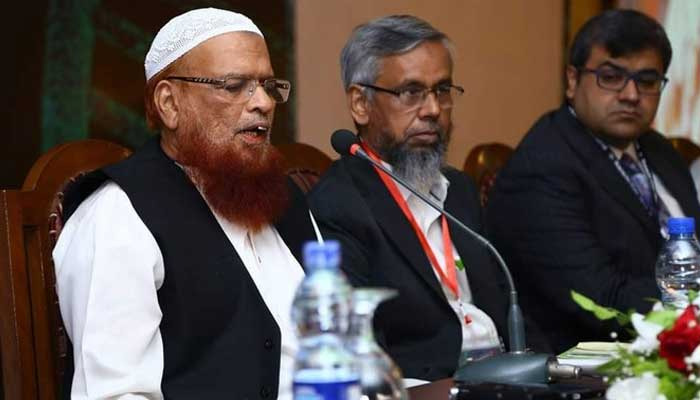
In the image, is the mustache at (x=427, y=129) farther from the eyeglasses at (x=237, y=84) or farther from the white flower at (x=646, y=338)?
the white flower at (x=646, y=338)

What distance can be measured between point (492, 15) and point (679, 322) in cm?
397

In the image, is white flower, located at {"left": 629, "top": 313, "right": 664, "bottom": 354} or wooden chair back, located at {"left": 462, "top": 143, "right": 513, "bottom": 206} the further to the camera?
wooden chair back, located at {"left": 462, "top": 143, "right": 513, "bottom": 206}

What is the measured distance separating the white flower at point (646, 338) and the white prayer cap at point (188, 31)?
57.2 inches

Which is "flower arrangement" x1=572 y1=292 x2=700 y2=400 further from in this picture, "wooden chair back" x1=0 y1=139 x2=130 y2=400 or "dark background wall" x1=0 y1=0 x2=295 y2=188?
"dark background wall" x1=0 y1=0 x2=295 y2=188

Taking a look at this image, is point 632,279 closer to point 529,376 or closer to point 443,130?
point 443,130

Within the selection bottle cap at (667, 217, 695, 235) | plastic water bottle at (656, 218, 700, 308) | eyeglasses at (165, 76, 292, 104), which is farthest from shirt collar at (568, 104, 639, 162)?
eyeglasses at (165, 76, 292, 104)

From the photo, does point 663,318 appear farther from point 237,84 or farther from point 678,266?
point 678,266

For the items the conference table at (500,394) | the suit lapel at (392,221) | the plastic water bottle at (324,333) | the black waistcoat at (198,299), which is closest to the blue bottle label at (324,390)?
the plastic water bottle at (324,333)

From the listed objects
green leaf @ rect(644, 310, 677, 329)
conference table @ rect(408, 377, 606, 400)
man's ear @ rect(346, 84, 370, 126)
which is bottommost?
conference table @ rect(408, 377, 606, 400)

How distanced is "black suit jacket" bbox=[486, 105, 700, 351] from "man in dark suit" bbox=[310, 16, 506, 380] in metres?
0.30

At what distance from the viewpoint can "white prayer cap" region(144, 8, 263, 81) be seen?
2.91 meters

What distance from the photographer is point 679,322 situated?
175 cm

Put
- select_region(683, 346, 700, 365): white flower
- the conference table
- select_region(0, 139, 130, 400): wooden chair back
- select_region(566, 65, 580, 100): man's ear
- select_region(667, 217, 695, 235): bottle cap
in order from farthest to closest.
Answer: select_region(566, 65, 580, 100): man's ear, select_region(667, 217, 695, 235): bottle cap, select_region(0, 139, 130, 400): wooden chair back, the conference table, select_region(683, 346, 700, 365): white flower

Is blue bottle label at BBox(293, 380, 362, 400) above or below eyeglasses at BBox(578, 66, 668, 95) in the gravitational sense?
below
